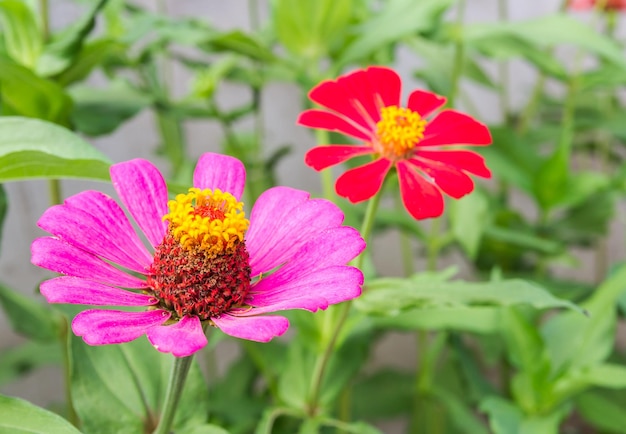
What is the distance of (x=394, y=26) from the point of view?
71 cm

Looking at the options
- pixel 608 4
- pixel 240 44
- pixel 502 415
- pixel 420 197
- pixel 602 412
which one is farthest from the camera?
pixel 608 4

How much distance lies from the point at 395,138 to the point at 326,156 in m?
0.05

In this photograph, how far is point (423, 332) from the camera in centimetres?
80

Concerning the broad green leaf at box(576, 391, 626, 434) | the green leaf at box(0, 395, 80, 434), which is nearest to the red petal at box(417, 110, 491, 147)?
the green leaf at box(0, 395, 80, 434)

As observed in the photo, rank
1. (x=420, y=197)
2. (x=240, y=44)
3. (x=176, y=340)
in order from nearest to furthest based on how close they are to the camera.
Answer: (x=176, y=340), (x=420, y=197), (x=240, y=44)

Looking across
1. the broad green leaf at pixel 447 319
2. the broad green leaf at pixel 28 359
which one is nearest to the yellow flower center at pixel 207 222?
the broad green leaf at pixel 447 319

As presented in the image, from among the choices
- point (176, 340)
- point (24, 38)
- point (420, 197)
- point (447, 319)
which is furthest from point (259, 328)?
point (24, 38)

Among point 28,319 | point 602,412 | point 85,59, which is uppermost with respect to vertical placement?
point 85,59

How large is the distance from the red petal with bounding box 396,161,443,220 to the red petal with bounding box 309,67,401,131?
0.05 m

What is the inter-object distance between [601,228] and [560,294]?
16 cm

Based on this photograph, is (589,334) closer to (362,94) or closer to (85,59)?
(362,94)

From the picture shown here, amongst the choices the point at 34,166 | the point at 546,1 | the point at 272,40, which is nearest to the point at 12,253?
the point at 272,40

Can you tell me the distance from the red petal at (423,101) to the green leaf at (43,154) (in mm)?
169

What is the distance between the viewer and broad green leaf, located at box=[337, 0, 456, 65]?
2.26 ft
